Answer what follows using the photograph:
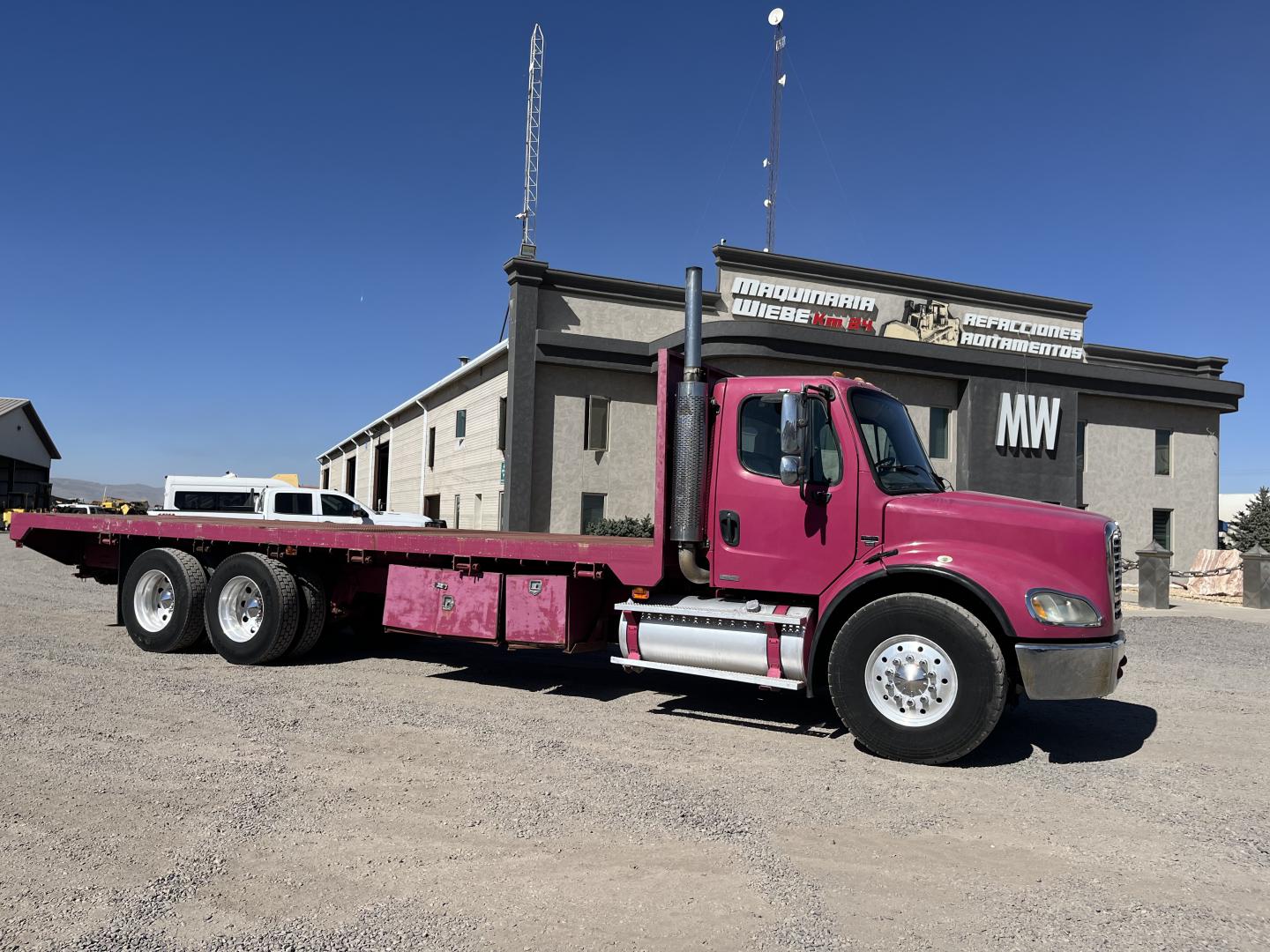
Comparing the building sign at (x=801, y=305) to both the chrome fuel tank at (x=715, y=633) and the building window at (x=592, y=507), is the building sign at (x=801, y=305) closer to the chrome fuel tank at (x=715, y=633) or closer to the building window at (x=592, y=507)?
the building window at (x=592, y=507)

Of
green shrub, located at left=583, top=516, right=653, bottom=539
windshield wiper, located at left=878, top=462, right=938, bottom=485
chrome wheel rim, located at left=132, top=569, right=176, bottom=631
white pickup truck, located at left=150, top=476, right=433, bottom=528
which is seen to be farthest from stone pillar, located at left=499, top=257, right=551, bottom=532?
windshield wiper, located at left=878, top=462, right=938, bottom=485

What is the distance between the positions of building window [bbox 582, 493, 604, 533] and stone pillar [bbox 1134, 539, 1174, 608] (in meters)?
12.1

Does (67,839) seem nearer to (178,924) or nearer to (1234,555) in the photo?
(178,924)

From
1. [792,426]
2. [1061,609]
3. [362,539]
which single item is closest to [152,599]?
[362,539]

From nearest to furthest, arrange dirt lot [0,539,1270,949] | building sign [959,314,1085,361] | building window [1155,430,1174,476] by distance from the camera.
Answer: dirt lot [0,539,1270,949] → building sign [959,314,1085,361] → building window [1155,430,1174,476]

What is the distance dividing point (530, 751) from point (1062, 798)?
341 centimetres

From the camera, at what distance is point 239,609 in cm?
937

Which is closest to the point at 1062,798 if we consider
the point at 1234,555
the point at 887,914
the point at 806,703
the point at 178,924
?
the point at 887,914

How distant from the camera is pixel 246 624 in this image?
366 inches

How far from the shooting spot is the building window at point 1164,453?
88.8 ft

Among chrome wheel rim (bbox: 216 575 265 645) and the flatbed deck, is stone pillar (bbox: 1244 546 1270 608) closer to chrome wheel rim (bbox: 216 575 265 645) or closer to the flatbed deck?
the flatbed deck

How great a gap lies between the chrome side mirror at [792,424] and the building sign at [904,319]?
57.6 feet

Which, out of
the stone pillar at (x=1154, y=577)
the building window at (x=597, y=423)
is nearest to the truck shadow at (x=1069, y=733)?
the stone pillar at (x=1154, y=577)

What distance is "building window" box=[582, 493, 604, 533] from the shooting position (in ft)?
73.5
